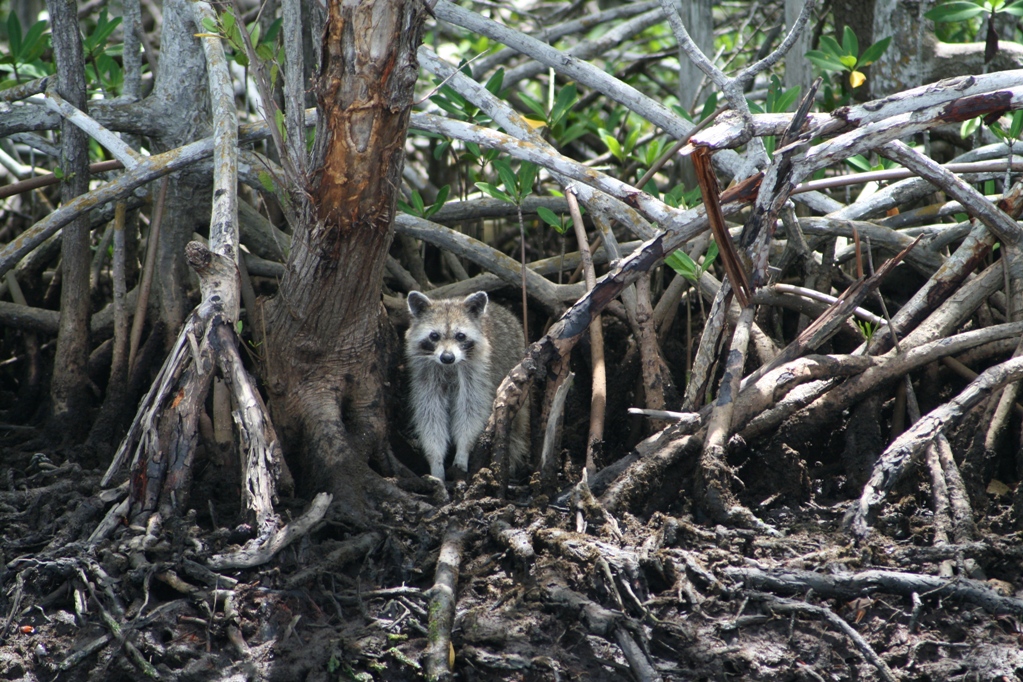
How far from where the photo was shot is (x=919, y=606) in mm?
3191

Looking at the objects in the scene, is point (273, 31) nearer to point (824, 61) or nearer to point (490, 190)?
point (490, 190)

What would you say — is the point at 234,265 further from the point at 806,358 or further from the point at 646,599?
the point at 806,358

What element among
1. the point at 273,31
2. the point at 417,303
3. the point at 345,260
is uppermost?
the point at 273,31

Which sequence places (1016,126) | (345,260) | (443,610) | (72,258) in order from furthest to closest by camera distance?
(72,258) < (1016,126) < (345,260) < (443,610)

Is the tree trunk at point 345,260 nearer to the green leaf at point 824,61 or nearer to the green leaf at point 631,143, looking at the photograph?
the green leaf at point 631,143

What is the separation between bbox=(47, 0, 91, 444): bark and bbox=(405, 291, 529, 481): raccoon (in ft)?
5.40

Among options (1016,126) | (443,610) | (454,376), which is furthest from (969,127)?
(443,610)

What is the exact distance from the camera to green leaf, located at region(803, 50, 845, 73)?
4812 millimetres

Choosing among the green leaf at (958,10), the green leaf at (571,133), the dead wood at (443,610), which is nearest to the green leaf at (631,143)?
the green leaf at (571,133)

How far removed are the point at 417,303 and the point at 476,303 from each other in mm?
307

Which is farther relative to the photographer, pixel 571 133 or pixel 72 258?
pixel 571 133

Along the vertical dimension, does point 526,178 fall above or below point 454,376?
above

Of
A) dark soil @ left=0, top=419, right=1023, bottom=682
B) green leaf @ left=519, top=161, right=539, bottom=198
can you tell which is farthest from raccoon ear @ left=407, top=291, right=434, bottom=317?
dark soil @ left=0, top=419, right=1023, bottom=682

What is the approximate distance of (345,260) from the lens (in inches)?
144
